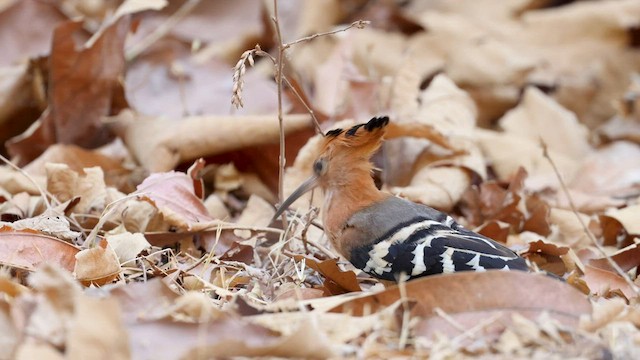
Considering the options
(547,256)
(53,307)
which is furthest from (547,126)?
(53,307)

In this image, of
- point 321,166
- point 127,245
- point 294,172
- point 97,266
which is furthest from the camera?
point 294,172

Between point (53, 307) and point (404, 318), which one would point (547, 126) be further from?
point (53, 307)

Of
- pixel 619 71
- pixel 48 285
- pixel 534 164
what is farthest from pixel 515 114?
pixel 48 285

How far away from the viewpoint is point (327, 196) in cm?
354

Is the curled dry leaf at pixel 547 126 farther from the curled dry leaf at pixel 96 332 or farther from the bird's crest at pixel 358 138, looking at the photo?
the curled dry leaf at pixel 96 332

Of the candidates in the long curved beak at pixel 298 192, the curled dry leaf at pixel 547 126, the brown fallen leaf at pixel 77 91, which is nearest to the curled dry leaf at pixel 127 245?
the long curved beak at pixel 298 192

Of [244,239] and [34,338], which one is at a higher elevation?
[34,338]

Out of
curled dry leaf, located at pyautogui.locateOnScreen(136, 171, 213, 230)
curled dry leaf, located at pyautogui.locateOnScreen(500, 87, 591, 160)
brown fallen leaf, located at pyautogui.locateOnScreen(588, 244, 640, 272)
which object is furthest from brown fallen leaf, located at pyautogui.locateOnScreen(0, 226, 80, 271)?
curled dry leaf, located at pyautogui.locateOnScreen(500, 87, 591, 160)

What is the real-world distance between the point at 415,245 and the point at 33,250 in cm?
120

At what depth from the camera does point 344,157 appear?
11.5ft

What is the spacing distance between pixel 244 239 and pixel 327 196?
17.9 inches

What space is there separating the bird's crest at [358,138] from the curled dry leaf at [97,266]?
85 cm

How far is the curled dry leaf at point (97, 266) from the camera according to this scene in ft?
10.0

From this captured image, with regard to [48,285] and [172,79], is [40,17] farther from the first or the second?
[48,285]
